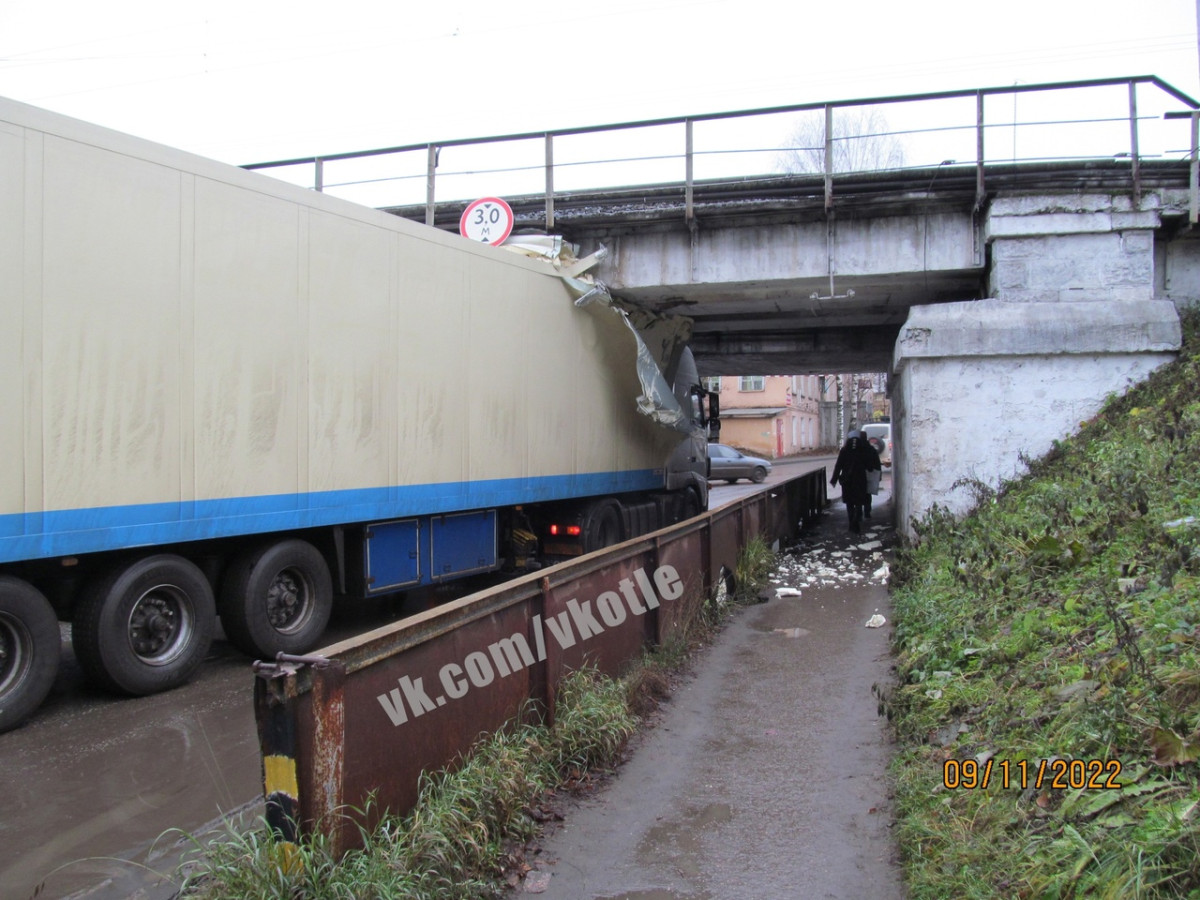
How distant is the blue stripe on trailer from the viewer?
4.64 meters

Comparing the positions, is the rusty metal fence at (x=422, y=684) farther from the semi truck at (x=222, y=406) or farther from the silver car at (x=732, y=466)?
the silver car at (x=732, y=466)

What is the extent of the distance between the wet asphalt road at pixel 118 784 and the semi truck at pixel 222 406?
28cm

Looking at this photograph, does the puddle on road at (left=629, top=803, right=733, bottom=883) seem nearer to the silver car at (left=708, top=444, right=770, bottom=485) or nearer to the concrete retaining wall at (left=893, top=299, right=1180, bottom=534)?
the concrete retaining wall at (left=893, top=299, right=1180, bottom=534)

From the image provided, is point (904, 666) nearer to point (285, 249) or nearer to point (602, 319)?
point (285, 249)

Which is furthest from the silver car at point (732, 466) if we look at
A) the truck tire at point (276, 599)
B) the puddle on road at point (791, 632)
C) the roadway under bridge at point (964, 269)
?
the truck tire at point (276, 599)

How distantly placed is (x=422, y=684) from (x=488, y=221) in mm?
8431

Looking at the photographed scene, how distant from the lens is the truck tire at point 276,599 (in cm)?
593

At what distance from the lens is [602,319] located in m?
10.1

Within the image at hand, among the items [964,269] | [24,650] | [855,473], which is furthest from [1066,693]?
[855,473]

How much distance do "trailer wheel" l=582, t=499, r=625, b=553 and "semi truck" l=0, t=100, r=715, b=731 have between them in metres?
1.15

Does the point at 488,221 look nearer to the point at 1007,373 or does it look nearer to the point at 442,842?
the point at 1007,373

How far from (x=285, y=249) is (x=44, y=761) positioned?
355 centimetres

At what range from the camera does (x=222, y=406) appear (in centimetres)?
554

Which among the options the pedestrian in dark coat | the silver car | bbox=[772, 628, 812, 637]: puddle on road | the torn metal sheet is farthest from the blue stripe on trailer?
the silver car
